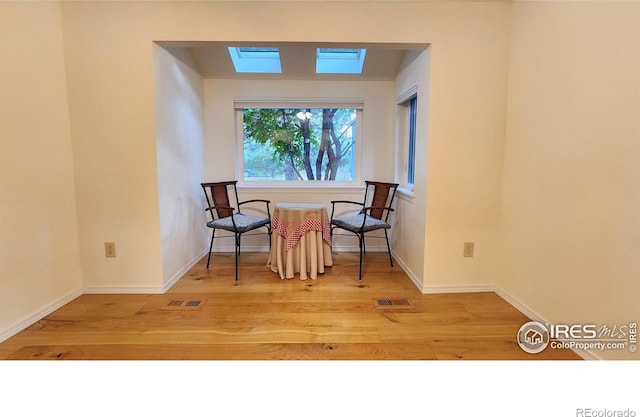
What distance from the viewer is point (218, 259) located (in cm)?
382

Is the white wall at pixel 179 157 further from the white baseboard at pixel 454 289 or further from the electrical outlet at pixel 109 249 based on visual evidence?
the white baseboard at pixel 454 289

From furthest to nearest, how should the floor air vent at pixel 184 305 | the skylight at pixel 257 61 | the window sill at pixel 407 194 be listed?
the skylight at pixel 257 61 < the window sill at pixel 407 194 < the floor air vent at pixel 184 305

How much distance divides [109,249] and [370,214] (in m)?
2.51

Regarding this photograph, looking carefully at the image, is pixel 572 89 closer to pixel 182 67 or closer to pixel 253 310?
pixel 253 310

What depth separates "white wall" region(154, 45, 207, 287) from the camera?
9.27ft

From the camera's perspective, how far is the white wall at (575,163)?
5.47 ft

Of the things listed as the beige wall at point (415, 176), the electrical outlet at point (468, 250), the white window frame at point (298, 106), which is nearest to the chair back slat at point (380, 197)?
the beige wall at point (415, 176)

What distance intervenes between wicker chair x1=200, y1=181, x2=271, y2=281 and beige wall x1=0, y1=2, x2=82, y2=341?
1.15 meters

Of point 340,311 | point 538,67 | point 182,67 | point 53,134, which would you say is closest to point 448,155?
point 538,67

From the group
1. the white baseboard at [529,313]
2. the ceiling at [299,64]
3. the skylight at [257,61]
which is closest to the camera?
the white baseboard at [529,313]

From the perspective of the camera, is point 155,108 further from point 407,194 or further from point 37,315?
→ point 407,194

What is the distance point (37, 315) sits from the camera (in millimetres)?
2332

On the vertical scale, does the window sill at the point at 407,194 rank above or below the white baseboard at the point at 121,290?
above

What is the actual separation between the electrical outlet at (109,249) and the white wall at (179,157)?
39 cm
